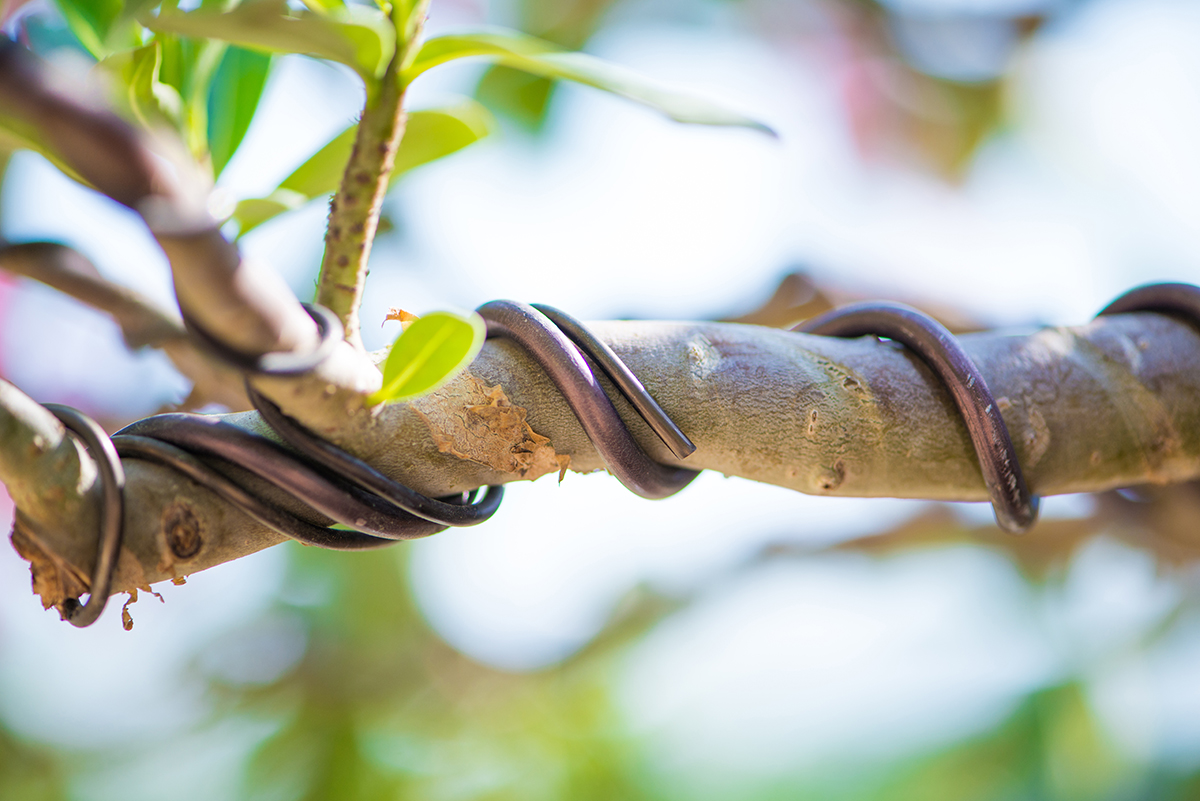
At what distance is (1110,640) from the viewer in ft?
4.13

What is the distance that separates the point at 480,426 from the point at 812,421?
0.43 feet

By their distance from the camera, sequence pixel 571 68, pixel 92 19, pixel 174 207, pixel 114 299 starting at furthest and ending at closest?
pixel 114 299
pixel 92 19
pixel 571 68
pixel 174 207

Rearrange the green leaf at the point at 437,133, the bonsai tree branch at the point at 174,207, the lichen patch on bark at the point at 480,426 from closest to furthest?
the bonsai tree branch at the point at 174,207 → the lichen patch on bark at the point at 480,426 → the green leaf at the point at 437,133

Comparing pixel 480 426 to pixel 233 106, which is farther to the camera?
pixel 233 106

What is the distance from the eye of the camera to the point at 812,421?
0.30 m

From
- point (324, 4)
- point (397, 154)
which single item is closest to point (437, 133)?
point (397, 154)

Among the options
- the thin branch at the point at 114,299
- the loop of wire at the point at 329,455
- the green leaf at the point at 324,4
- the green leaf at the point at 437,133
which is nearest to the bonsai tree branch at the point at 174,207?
the loop of wire at the point at 329,455

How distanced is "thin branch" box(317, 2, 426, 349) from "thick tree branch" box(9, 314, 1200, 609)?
0.04 metres

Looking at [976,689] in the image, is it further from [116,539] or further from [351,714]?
[116,539]

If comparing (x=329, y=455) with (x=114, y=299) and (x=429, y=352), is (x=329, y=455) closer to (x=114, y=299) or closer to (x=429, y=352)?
(x=429, y=352)

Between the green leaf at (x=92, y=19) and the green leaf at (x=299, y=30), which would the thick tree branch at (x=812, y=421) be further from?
the green leaf at (x=92, y=19)

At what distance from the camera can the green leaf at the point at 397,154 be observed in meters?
0.41

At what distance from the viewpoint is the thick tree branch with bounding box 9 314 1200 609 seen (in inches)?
9.5

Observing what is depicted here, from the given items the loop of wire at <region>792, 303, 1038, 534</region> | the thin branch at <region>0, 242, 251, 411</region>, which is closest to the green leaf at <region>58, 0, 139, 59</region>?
the thin branch at <region>0, 242, 251, 411</region>
